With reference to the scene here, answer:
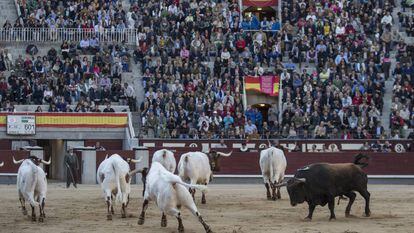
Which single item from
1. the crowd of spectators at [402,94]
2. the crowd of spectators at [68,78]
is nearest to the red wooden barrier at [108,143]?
the crowd of spectators at [68,78]

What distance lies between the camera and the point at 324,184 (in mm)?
16906

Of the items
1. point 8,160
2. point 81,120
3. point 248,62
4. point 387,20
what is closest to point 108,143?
point 81,120

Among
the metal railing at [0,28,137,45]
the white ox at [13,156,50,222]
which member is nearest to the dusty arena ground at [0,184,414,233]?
the white ox at [13,156,50,222]

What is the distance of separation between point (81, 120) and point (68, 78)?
2.34m

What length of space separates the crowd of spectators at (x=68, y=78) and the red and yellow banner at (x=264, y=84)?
4601mm

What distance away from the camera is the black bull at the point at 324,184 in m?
16.9

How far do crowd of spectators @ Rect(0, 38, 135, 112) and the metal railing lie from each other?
604 millimetres

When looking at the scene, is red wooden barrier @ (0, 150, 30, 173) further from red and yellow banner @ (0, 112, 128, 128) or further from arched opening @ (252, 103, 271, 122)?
arched opening @ (252, 103, 271, 122)

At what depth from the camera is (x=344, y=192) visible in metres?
17.2

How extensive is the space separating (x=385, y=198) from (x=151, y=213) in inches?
299

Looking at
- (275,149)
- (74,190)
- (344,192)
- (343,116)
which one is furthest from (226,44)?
(344,192)

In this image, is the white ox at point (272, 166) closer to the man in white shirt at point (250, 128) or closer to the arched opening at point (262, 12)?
the man in white shirt at point (250, 128)

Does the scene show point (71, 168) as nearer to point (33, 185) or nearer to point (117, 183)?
point (33, 185)

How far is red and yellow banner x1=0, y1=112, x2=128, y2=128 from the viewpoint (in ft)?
113
